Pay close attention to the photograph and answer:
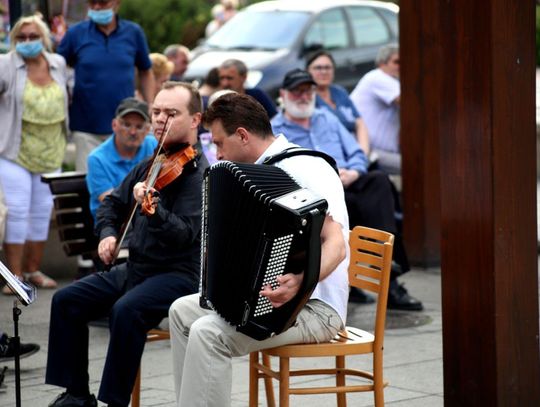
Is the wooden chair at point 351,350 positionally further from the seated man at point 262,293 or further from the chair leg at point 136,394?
the chair leg at point 136,394

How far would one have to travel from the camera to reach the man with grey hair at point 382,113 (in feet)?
31.4

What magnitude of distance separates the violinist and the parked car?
7.93 m

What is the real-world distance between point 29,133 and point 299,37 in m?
6.11

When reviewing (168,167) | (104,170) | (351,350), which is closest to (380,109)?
(104,170)

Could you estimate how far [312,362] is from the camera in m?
6.70

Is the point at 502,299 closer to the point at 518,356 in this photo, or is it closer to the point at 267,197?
the point at 518,356

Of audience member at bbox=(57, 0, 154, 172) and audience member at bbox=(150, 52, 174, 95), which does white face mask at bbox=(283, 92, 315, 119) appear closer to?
audience member at bbox=(57, 0, 154, 172)

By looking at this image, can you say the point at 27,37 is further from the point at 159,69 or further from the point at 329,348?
the point at 329,348

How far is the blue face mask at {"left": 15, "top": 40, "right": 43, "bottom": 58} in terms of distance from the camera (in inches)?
330

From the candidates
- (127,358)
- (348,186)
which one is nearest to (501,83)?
(127,358)

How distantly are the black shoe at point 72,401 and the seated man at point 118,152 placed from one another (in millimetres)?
1950

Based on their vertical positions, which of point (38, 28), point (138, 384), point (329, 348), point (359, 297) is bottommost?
point (359, 297)

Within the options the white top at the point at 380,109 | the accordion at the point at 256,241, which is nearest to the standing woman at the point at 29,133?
the white top at the point at 380,109

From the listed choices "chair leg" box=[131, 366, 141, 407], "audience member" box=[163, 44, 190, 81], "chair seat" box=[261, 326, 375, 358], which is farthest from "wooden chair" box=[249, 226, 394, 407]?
"audience member" box=[163, 44, 190, 81]
